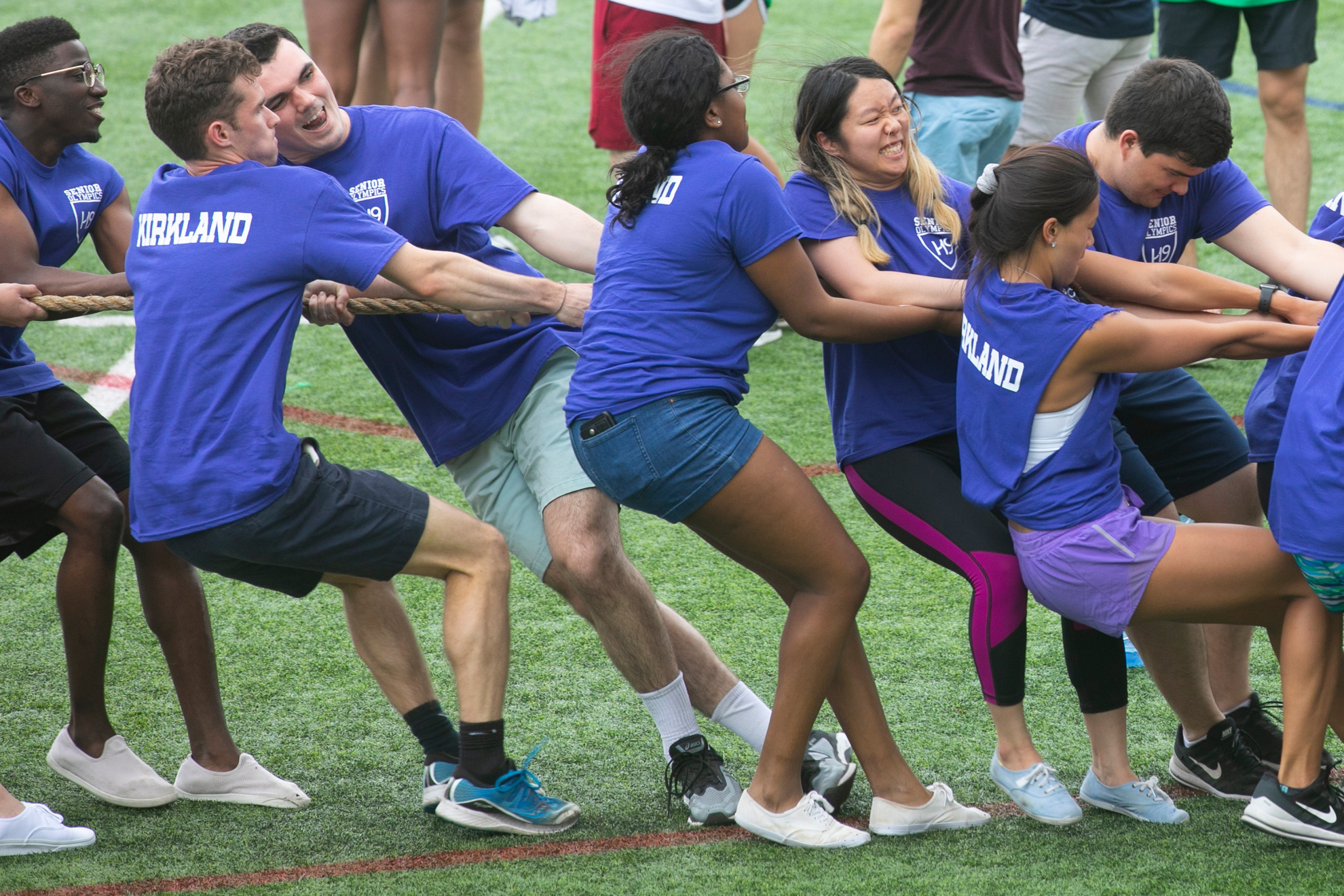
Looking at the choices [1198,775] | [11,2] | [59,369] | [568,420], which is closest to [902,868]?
[1198,775]

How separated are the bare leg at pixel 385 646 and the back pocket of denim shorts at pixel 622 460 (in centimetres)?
76

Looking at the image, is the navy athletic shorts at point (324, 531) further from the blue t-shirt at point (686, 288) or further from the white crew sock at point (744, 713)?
the white crew sock at point (744, 713)

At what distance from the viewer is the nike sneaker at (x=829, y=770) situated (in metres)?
3.39

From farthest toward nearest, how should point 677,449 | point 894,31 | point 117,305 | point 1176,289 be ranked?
1. point 894,31
2. point 117,305
3. point 1176,289
4. point 677,449

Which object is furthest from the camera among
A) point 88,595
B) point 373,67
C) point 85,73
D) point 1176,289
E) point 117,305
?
point 373,67

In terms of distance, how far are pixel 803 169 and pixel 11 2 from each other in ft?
39.2

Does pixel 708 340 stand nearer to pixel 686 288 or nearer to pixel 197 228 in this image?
pixel 686 288

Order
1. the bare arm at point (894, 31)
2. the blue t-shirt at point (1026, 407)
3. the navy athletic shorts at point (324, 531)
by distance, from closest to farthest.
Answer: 1. the blue t-shirt at point (1026, 407)
2. the navy athletic shorts at point (324, 531)
3. the bare arm at point (894, 31)

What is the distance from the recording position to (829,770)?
3400 mm

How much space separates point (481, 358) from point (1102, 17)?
4063 millimetres

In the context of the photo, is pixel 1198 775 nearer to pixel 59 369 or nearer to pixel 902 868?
pixel 902 868

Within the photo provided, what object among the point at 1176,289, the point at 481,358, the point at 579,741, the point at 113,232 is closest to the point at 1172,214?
the point at 1176,289

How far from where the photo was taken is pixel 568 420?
10.3ft

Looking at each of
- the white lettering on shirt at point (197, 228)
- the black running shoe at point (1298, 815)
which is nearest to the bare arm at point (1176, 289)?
the black running shoe at point (1298, 815)
